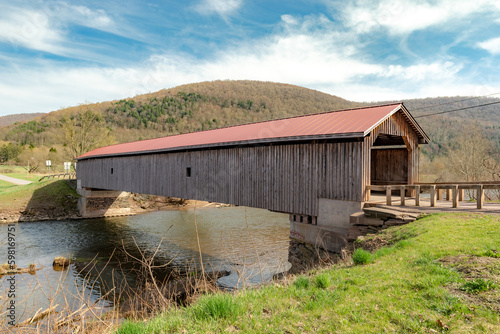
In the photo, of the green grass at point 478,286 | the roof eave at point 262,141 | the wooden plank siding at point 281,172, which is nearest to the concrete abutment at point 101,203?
the roof eave at point 262,141

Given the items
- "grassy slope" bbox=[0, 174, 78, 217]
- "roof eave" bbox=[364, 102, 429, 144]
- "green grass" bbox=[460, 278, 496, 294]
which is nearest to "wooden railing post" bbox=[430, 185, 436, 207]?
"roof eave" bbox=[364, 102, 429, 144]

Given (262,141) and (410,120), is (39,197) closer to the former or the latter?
(262,141)

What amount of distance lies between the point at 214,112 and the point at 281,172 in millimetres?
84716

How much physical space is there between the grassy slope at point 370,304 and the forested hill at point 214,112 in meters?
65.8

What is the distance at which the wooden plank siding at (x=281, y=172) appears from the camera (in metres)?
9.75

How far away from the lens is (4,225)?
77.6 feet

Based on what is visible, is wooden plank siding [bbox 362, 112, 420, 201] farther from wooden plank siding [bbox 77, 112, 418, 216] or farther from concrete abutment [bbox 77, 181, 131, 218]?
concrete abutment [bbox 77, 181, 131, 218]

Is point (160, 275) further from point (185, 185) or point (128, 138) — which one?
point (128, 138)

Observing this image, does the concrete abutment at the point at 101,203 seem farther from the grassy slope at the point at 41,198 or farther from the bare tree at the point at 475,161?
the bare tree at the point at 475,161

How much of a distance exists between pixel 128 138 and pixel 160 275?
63602 millimetres

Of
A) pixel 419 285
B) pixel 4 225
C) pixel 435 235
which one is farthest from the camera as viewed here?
pixel 4 225

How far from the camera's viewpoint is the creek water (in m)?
12.0

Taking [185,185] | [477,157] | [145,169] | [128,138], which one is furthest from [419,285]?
[128,138]

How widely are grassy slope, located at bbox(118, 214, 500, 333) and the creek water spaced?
5.47 meters
